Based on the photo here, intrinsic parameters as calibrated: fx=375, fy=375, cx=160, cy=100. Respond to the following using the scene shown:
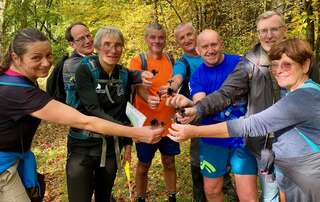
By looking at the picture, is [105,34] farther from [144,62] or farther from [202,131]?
[202,131]

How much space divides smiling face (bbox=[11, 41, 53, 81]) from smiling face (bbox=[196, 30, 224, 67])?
1.69 m

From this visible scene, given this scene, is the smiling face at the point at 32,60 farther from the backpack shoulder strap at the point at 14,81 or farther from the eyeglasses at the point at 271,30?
the eyeglasses at the point at 271,30

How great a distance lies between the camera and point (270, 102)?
3.55m

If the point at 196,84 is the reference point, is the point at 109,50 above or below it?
above

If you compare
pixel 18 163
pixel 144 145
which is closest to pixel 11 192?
pixel 18 163

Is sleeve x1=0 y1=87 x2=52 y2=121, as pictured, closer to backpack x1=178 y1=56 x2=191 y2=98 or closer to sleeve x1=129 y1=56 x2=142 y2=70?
sleeve x1=129 y1=56 x2=142 y2=70

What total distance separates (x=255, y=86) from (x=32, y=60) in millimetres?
2015

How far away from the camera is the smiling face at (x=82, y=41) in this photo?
4891 mm

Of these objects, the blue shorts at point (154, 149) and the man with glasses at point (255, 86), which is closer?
the man with glasses at point (255, 86)

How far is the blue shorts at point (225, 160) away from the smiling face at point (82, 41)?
1982 millimetres

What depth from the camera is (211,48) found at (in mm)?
3969

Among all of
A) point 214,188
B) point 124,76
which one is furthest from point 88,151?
point 214,188

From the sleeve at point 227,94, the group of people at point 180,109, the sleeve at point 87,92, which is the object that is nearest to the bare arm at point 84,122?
the group of people at point 180,109

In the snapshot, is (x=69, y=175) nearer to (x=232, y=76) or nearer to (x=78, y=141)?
(x=78, y=141)
